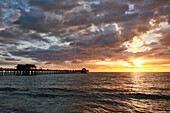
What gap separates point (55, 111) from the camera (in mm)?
12906

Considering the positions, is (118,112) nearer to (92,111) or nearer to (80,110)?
(92,111)

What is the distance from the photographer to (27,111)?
504 inches

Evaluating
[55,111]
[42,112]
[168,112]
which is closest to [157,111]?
[168,112]

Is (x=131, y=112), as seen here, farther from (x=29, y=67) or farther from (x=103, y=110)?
(x=29, y=67)

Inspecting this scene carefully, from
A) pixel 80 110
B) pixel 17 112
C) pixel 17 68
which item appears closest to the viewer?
pixel 17 112

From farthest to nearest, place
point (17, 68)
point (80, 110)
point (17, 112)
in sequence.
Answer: point (17, 68) → point (80, 110) → point (17, 112)

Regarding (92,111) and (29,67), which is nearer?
(92,111)

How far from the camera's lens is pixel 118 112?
42.2 ft

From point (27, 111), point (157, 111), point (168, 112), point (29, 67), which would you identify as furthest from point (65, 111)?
point (29, 67)

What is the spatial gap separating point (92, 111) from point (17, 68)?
95.1 metres

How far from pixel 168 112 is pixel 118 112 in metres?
5.23

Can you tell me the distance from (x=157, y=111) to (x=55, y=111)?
10856 millimetres

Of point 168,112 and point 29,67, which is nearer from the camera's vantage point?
point 168,112

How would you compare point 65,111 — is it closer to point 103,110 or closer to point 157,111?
point 103,110
